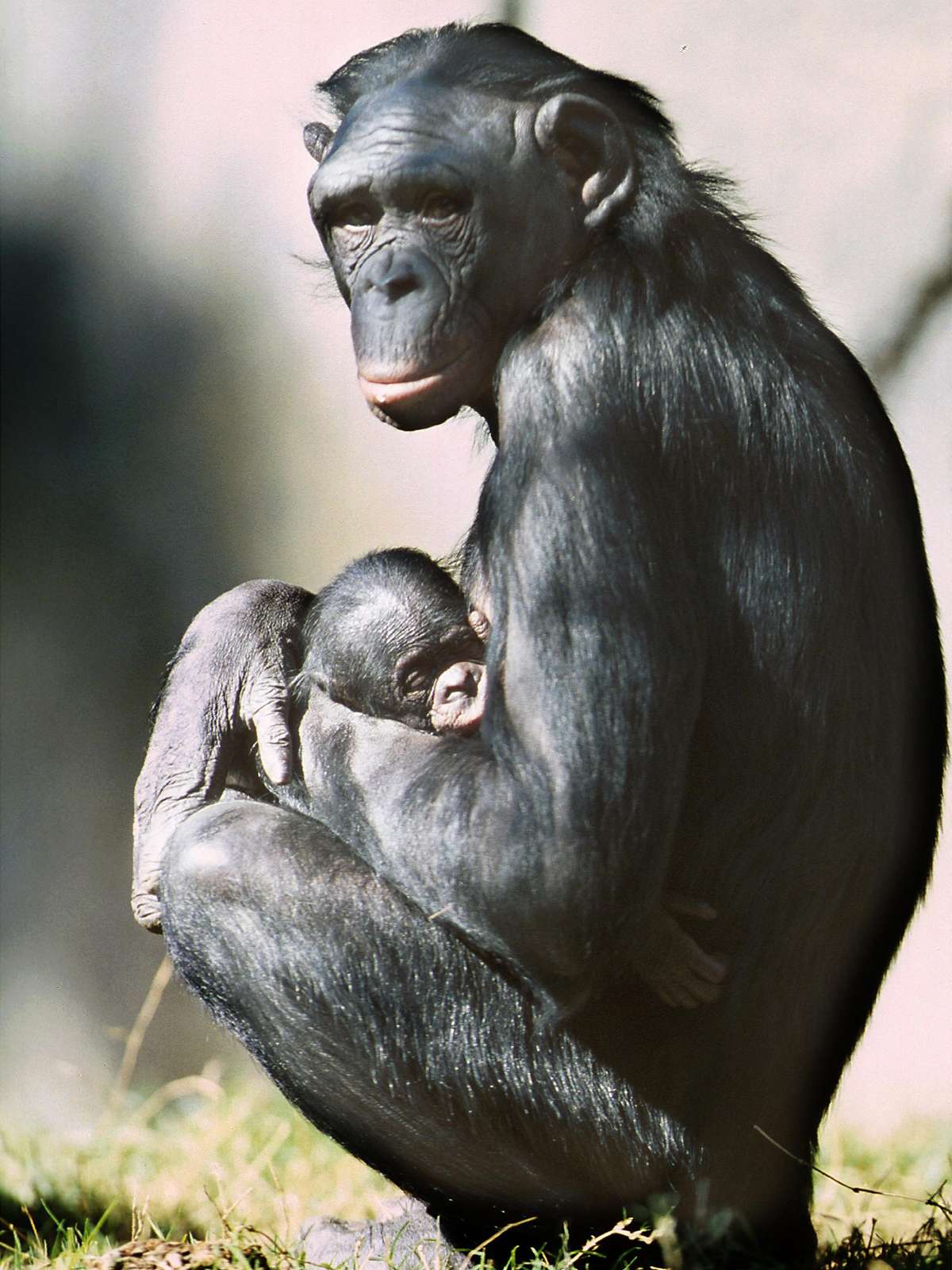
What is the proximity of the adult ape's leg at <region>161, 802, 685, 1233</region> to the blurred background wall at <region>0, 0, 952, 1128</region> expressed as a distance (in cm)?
234

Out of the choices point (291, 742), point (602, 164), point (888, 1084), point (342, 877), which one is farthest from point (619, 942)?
point (888, 1084)

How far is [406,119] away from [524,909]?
4.62 feet

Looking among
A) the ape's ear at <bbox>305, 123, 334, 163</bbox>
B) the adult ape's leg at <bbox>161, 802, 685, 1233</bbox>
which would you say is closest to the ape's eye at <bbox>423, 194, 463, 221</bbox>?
the ape's ear at <bbox>305, 123, 334, 163</bbox>

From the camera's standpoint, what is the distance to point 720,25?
15.4 feet

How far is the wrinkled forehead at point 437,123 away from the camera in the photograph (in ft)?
9.57

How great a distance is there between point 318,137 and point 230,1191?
248cm

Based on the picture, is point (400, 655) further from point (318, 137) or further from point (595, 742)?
point (318, 137)

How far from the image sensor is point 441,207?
2.92m

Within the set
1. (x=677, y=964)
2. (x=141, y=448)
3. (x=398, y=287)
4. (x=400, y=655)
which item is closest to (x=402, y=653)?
(x=400, y=655)

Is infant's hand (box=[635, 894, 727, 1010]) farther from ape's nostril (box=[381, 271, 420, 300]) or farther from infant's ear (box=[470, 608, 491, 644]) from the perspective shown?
ape's nostril (box=[381, 271, 420, 300])

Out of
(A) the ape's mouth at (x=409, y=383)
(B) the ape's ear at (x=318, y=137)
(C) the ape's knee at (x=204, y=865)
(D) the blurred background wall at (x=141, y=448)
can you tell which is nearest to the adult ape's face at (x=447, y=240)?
(A) the ape's mouth at (x=409, y=383)

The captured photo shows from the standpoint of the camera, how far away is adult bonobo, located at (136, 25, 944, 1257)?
255 cm

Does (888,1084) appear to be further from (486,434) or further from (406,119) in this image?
(406,119)

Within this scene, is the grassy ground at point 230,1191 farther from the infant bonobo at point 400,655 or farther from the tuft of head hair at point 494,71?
the tuft of head hair at point 494,71
